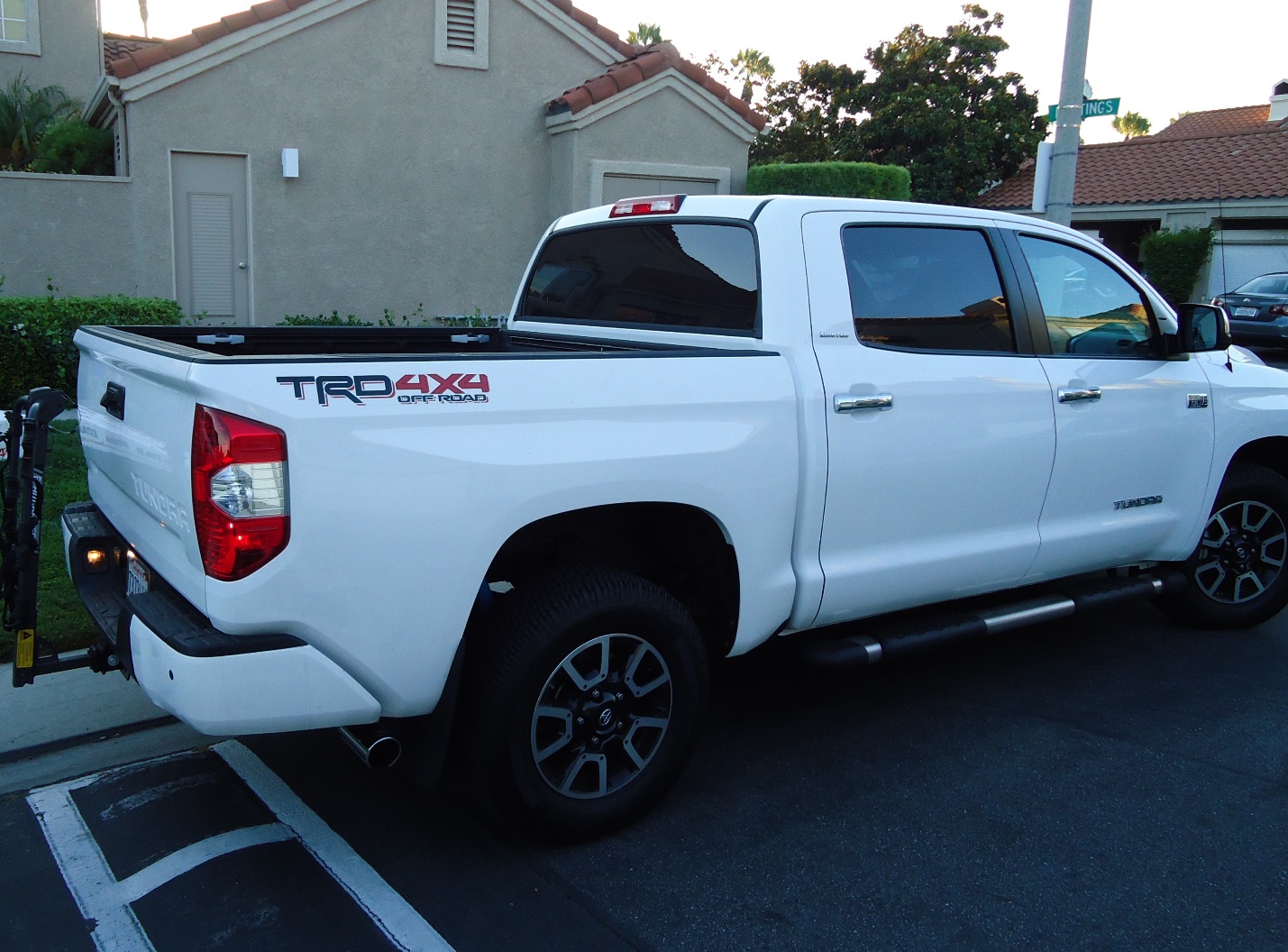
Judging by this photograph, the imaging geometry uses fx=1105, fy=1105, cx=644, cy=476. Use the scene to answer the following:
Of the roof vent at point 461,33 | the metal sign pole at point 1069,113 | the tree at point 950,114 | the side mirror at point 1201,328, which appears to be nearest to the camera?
the side mirror at point 1201,328

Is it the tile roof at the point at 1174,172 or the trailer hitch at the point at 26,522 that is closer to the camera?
the trailer hitch at the point at 26,522

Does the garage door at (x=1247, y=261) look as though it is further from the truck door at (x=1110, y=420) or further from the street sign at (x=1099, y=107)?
the truck door at (x=1110, y=420)

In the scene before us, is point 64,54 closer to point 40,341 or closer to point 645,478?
point 40,341

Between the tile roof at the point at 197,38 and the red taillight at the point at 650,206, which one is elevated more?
the tile roof at the point at 197,38

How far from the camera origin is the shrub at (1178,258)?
23391 millimetres

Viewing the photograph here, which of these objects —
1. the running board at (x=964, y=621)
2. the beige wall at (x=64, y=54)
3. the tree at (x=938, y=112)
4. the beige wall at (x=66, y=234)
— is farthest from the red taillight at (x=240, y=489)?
the tree at (x=938, y=112)

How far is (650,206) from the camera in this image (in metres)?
4.38

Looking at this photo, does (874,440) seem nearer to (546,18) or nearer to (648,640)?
(648,640)

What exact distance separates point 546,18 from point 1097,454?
36.5ft

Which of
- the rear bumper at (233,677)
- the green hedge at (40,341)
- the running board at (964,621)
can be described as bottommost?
the running board at (964,621)

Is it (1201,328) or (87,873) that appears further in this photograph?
(1201,328)

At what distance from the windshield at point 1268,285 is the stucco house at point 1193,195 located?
6.47ft

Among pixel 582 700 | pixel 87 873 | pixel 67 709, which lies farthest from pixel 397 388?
pixel 67 709

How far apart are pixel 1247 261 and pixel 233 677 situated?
25619mm
